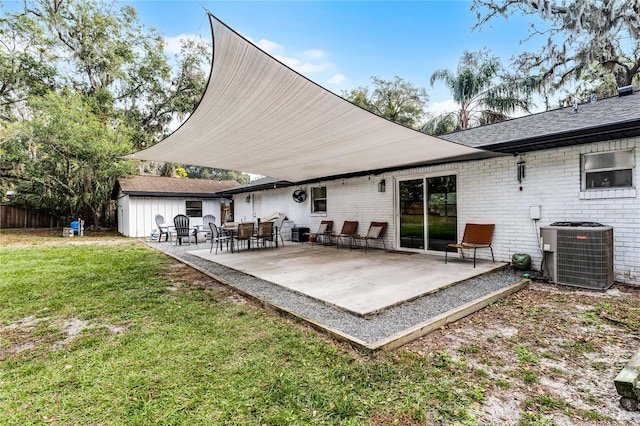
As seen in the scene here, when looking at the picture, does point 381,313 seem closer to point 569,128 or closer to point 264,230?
point 569,128

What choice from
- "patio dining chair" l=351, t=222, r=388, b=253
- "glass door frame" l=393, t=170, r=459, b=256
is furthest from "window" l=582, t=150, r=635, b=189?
"patio dining chair" l=351, t=222, r=388, b=253

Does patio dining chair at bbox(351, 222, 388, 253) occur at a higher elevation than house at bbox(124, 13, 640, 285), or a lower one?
lower

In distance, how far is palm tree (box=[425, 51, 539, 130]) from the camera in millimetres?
13680

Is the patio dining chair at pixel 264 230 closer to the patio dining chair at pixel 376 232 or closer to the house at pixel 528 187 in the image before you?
the patio dining chair at pixel 376 232

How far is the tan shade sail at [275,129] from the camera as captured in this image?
2.95 m

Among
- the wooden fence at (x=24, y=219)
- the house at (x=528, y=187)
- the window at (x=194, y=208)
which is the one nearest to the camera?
the house at (x=528, y=187)

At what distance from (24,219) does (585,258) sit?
2364cm

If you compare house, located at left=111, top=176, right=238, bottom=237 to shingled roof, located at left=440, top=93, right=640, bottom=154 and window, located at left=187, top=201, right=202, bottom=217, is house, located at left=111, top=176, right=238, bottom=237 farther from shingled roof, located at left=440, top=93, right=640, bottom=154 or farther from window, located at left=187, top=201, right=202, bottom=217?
shingled roof, located at left=440, top=93, right=640, bottom=154

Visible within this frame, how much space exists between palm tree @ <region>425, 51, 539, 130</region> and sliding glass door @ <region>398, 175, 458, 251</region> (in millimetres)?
9267

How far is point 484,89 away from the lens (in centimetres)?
1430

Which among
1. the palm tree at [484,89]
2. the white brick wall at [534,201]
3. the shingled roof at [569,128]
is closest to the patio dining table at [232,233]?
the white brick wall at [534,201]

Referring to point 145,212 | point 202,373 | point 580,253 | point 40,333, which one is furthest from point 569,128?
point 145,212

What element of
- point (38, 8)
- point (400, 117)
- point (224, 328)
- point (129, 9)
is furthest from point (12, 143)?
point (400, 117)

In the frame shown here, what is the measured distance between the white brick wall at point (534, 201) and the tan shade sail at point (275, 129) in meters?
0.72
